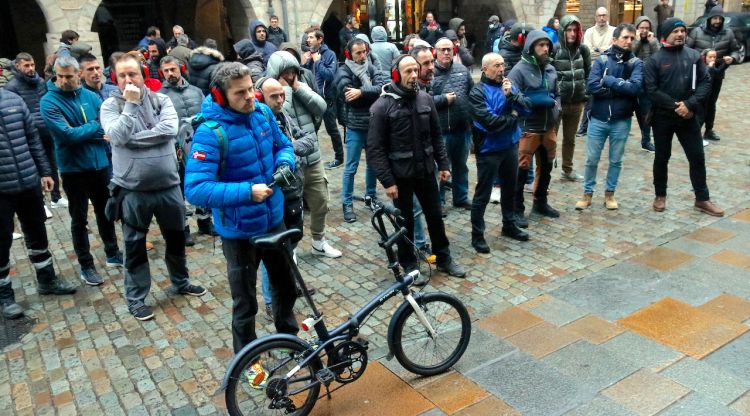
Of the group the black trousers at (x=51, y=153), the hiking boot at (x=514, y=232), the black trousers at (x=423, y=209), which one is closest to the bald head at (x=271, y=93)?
the black trousers at (x=423, y=209)

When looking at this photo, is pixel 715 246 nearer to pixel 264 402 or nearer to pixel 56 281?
pixel 264 402

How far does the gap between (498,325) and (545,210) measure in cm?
271

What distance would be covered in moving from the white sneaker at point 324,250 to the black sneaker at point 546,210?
7.98ft

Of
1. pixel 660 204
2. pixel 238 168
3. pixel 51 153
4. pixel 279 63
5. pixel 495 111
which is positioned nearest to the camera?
pixel 238 168

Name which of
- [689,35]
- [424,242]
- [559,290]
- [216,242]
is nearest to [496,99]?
[424,242]

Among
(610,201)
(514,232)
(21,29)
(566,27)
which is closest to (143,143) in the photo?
(514,232)

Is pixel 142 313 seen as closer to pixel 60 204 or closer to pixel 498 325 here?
pixel 498 325

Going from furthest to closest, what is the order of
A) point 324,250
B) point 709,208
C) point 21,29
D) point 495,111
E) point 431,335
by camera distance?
point 21,29 < point 709,208 < point 324,250 < point 495,111 < point 431,335

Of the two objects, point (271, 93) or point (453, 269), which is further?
point (453, 269)

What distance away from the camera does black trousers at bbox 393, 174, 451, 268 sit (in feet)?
17.8

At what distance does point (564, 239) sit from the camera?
21.0 feet

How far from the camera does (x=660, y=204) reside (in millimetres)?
7031

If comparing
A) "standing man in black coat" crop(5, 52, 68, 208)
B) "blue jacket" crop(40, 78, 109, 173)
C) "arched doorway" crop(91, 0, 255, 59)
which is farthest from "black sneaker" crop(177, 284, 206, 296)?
"arched doorway" crop(91, 0, 255, 59)

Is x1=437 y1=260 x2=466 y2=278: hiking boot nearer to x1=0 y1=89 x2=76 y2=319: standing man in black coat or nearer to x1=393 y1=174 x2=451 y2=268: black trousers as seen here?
x1=393 y1=174 x2=451 y2=268: black trousers
